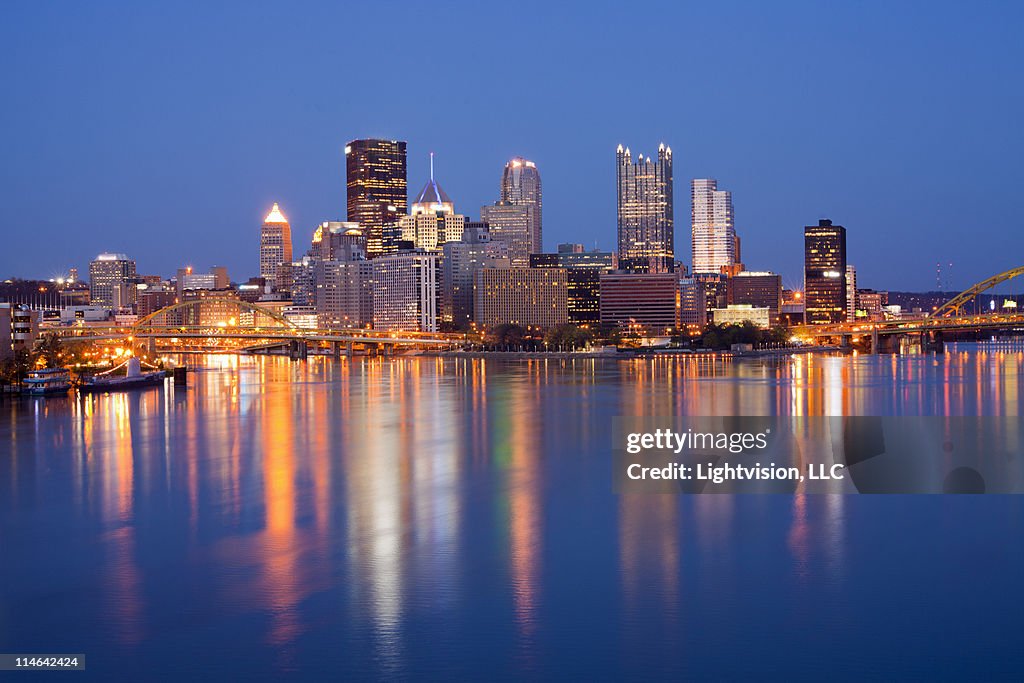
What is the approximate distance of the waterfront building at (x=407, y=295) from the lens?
110m

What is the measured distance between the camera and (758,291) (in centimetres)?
13162

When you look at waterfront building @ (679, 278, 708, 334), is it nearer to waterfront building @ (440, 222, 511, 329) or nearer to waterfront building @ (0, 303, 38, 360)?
waterfront building @ (440, 222, 511, 329)

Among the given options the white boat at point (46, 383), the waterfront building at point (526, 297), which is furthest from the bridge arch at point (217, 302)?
the white boat at point (46, 383)

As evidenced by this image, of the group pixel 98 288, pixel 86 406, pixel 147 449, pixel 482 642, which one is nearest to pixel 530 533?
pixel 482 642

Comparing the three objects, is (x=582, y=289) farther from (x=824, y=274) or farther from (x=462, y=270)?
(x=824, y=274)

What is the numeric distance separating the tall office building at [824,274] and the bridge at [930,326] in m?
33.8

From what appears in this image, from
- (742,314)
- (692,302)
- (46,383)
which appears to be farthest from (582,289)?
(46,383)

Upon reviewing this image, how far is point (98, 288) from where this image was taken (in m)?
150

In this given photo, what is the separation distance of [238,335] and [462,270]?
45535 millimetres

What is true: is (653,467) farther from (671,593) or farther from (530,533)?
(671,593)

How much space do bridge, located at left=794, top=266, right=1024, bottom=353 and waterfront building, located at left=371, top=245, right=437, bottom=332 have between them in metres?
36.0

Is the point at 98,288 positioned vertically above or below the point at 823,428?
above

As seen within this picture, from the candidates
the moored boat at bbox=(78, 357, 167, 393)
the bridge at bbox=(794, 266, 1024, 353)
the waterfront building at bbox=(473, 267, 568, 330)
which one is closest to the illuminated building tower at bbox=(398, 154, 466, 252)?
the waterfront building at bbox=(473, 267, 568, 330)

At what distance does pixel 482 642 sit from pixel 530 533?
3662 millimetres
